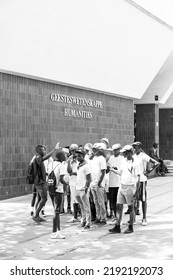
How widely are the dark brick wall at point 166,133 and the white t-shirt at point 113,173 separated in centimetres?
1873

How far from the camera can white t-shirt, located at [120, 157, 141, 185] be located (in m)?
10.4

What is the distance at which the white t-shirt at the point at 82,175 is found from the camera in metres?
10.8

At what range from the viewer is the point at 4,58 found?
15344 millimetres

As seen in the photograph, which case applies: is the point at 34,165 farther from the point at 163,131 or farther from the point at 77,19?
the point at 163,131

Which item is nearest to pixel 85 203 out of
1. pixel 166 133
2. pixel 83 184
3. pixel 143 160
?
pixel 83 184

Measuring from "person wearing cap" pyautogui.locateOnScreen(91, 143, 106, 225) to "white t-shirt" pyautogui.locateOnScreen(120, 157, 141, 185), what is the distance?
625 millimetres

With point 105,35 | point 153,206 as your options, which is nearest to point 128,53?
point 105,35

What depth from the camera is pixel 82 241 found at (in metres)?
9.66

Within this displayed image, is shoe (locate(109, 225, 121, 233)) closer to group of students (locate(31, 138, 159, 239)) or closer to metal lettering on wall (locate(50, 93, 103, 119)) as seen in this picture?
group of students (locate(31, 138, 159, 239))

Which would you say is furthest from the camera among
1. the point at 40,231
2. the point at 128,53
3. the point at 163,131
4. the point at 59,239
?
the point at 163,131

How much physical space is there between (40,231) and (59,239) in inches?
36.3

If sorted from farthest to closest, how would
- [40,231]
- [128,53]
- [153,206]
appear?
[128,53], [153,206], [40,231]

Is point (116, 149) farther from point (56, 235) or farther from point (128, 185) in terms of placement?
point (56, 235)

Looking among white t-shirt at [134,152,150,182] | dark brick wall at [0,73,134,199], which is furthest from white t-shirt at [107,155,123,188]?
dark brick wall at [0,73,134,199]
